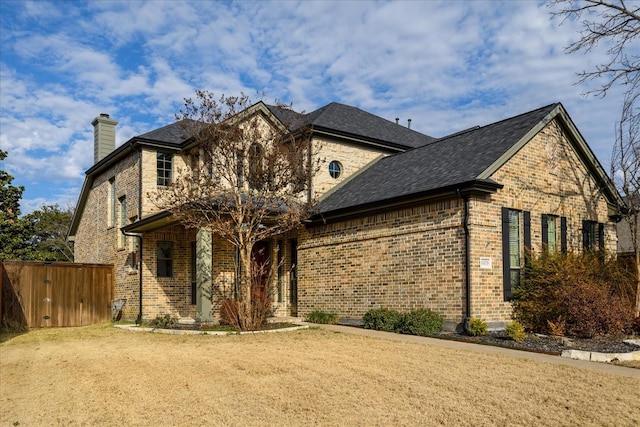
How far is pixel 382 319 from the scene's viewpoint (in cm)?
1362

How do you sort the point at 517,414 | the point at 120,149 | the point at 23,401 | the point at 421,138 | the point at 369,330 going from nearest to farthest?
the point at 517,414 → the point at 23,401 → the point at 369,330 → the point at 120,149 → the point at 421,138

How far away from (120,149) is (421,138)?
12240 mm

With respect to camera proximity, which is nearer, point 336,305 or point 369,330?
point 369,330

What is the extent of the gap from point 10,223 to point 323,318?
20.3 m

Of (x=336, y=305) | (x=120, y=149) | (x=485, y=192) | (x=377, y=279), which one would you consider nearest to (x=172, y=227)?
(x=120, y=149)

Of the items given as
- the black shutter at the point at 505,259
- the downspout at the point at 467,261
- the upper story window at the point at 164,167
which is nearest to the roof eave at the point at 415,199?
the downspout at the point at 467,261

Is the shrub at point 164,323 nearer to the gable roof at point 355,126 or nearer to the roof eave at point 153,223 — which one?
the roof eave at point 153,223

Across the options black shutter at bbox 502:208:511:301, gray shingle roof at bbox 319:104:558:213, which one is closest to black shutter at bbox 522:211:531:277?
black shutter at bbox 502:208:511:301

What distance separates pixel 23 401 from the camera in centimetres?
732

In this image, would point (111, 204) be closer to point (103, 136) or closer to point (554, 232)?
point (103, 136)

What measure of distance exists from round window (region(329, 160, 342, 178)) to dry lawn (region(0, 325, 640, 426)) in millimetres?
9420

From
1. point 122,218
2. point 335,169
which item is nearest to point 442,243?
point 335,169

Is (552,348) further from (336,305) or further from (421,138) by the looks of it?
(421,138)

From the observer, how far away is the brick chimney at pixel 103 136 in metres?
23.2
